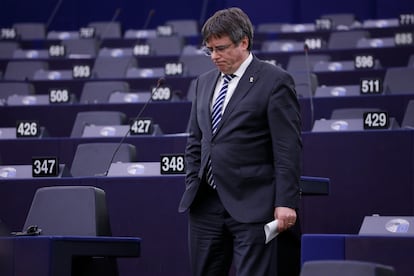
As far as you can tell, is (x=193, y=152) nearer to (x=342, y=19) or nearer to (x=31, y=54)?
(x=31, y=54)

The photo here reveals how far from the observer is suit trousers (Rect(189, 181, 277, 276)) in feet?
13.7

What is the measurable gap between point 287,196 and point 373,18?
1327 centimetres

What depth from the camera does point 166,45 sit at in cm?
1429

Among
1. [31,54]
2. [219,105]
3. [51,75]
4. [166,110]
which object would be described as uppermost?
[31,54]

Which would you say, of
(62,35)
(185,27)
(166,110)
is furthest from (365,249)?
(62,35)

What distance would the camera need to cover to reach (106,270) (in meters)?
5.39

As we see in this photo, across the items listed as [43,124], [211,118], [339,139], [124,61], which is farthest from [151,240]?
[124,61]

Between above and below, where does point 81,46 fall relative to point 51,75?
above

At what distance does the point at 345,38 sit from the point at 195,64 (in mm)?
2280

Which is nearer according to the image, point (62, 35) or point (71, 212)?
point (71, 212)

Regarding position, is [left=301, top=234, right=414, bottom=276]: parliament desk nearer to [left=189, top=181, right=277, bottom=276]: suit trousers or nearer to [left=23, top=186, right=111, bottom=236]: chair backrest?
[left=189, top=181, right=277, bottom=276]: suit trousers

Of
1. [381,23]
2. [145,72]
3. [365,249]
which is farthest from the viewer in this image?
[381,23]

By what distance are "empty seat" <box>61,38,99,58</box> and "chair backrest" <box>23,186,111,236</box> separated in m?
8.88

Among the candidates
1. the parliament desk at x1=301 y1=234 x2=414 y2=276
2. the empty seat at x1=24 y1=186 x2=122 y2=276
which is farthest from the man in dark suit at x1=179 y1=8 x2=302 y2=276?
the empty seat at x1=24 y1=186 x2=122 y2=276
